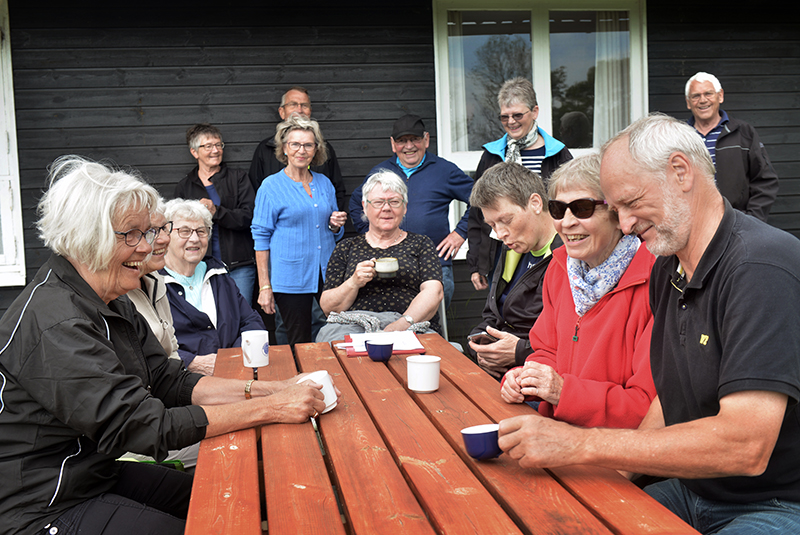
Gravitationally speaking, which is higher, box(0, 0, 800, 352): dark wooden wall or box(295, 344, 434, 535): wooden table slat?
box(0, 0, 800, 352): dark wooden wall

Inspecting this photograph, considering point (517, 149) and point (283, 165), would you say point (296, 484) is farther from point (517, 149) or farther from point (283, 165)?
point (283, 165)

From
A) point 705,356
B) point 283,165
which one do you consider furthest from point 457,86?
point 705,356

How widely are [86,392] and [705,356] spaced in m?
1.31

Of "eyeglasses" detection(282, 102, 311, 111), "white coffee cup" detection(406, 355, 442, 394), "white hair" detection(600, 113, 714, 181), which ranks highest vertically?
"eyeglasses" detection(282, 102, 311, 111)

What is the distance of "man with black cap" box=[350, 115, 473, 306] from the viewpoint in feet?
13.2

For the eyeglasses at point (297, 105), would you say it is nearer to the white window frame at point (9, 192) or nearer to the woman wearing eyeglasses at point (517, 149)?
the woman wearing eyeglasses at point (517, 149)

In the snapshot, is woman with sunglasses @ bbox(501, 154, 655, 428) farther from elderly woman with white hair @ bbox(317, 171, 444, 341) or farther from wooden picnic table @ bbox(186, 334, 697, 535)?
elderly woman with white hair @ bbox(317, 171, 444, 341)

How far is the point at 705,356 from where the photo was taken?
→ 51.1 inches

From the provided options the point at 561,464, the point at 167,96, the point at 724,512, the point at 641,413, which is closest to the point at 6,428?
the point at 561,464

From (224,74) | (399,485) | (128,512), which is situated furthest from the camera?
(224,74)

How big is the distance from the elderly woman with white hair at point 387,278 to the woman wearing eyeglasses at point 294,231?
647mm

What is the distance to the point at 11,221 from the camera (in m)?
4.46

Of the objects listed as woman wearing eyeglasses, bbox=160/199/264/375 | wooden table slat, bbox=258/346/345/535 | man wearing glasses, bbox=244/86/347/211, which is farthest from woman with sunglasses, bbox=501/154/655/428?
man wearing glasses, bbox=244/86/347/211

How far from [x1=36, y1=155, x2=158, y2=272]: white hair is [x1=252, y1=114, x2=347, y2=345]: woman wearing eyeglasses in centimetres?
224
